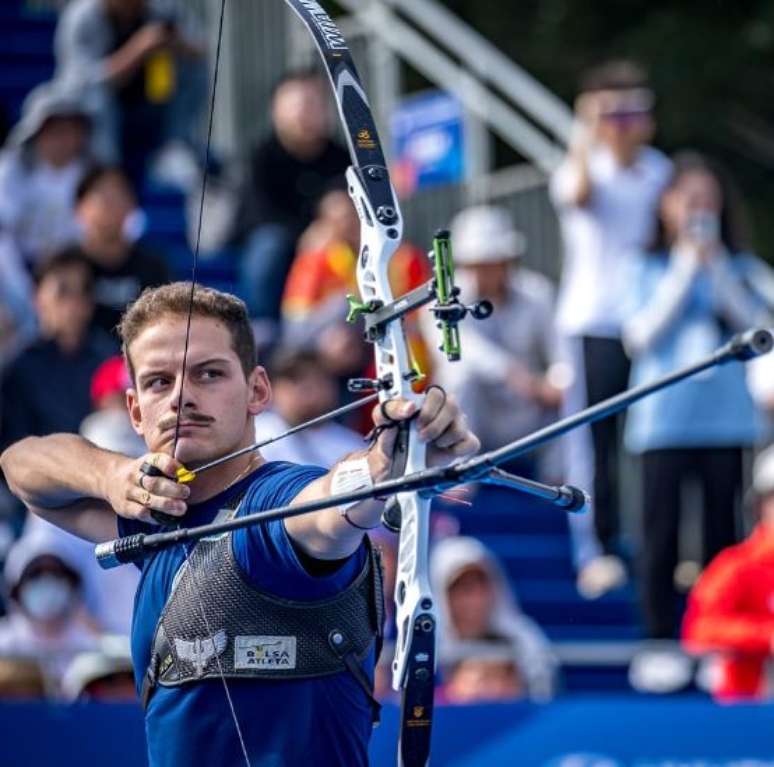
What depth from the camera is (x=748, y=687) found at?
8688 millimetres

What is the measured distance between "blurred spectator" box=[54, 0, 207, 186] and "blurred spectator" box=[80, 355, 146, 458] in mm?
2881

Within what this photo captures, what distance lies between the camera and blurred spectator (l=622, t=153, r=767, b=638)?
9.30m

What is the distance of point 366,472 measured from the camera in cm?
402

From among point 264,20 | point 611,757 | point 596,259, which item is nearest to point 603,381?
point 596,259

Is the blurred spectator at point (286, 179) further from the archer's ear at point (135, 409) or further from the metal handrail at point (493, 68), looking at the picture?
the archer's ear at point (135, 409)

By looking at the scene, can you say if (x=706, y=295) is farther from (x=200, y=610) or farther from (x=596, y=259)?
→ (x=200, y=610)

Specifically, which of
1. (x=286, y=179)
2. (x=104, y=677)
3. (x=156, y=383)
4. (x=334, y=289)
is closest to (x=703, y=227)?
(x=334, y=289)

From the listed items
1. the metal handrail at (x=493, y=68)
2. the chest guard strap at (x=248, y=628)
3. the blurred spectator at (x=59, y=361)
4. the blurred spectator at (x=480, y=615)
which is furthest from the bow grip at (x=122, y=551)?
the metal handrail at (x=493, y=68)

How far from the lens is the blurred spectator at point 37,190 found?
915 cm

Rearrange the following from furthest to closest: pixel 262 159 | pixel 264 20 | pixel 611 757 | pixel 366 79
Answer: pixel 264 20
pixel 366 79
pixel 262 159
pixel 611 757

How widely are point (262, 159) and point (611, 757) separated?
378cm

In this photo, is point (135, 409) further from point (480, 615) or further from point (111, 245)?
point (480, 615)

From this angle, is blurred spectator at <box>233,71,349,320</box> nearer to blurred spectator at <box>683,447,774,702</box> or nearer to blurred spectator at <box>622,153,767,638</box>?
blurred spectator at <box>622,153,767,638</box>

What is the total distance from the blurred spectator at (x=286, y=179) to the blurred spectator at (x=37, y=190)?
0.86 metres
